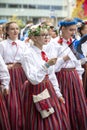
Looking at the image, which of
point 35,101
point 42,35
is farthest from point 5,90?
point 42,35

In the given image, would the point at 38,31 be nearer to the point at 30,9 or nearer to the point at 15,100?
the point at 15,100

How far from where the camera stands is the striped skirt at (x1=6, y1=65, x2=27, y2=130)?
18.9 ft

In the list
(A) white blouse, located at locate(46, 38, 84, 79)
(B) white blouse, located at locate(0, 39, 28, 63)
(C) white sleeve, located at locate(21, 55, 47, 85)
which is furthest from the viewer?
(B) white blouse, located at locate(0, 39, 28, 63)

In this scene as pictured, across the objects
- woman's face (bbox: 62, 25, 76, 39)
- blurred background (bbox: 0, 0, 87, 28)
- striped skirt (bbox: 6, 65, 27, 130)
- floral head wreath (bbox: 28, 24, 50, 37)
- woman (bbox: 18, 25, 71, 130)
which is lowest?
blurred background (bbox: 0, 0, 87, 28)

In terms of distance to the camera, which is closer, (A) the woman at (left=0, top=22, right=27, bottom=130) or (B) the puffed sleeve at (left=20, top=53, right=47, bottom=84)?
(B) the puffed sleeve at (left=20, top=53, right=47, bottom=84)

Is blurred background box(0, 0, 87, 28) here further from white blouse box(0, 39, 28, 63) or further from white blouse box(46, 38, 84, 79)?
white blouse box(46, 38, 84, 79)

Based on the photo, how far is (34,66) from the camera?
4727 millimetres

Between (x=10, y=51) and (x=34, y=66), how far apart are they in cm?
171

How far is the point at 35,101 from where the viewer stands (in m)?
4.80

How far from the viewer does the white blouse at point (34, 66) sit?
459 centimetres

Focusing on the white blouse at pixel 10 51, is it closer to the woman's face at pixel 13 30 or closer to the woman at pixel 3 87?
the woman's face at pixel 13 30

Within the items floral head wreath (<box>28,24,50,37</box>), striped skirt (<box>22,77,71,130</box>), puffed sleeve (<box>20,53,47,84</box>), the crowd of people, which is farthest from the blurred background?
puffed sleeve (<box>20,53,47,84</box>)

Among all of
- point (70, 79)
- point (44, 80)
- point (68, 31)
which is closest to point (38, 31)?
point (44, 80)

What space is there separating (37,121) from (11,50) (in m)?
1.84
